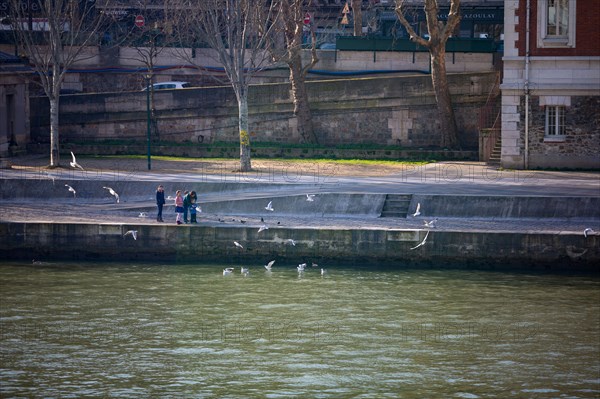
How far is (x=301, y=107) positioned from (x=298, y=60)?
204 cm

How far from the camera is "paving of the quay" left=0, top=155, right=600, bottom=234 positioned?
35.9 metres

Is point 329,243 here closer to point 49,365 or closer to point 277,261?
point 277,261

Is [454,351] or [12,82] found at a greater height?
[12,82]

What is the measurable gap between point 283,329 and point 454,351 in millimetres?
4020

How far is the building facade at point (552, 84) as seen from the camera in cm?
4253

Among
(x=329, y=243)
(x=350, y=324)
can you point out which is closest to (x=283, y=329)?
(x=350, y=324)

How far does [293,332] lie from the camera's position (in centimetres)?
→ 2745

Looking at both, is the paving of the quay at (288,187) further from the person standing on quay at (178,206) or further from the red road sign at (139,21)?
the red road sign at (139,21)

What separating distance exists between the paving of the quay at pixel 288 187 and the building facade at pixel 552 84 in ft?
3.84

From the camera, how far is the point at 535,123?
43.3 meters

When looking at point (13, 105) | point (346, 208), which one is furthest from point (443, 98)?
point (13, 105)

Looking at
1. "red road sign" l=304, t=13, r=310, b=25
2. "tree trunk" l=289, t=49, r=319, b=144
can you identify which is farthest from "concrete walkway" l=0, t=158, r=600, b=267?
"red road sign" l=304, t=13, r=310, b=25

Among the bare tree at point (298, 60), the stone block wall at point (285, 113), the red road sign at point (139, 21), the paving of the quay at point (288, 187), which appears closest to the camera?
the paving of the quay at point (288, 187)

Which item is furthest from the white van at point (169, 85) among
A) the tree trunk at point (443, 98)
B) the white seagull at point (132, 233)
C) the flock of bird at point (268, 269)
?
the flock of bird at point (268, 269)
